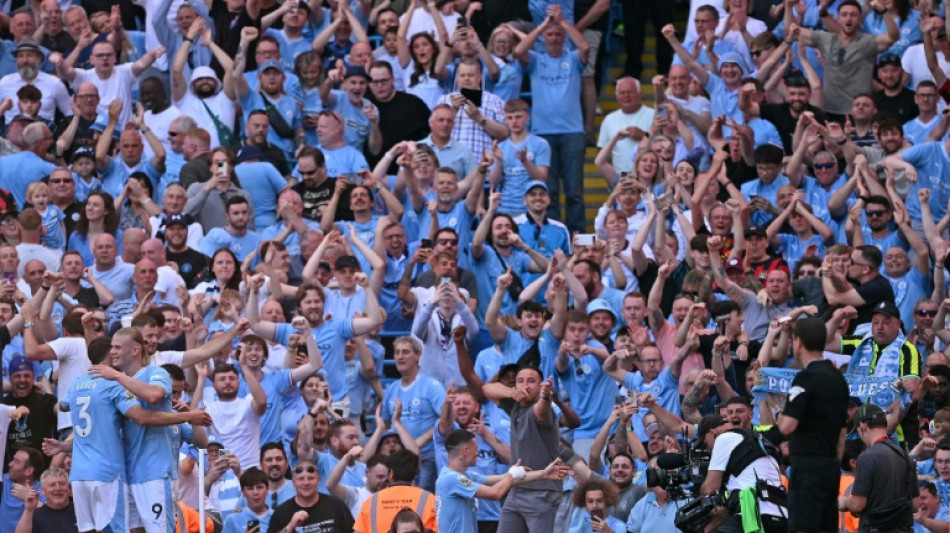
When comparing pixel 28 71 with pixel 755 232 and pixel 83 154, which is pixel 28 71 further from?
pixel 755 232

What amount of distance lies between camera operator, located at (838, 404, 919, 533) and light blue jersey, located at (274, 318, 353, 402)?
20.2ft

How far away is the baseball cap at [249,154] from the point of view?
21.1 metres

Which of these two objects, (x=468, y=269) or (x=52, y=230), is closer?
(x=468, y=269)

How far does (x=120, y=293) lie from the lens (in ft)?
63.7

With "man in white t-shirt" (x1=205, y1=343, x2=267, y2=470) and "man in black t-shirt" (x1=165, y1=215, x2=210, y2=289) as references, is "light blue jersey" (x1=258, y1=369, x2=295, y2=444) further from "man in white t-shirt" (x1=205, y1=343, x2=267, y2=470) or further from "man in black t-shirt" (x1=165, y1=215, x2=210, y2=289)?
"man in black t-shirt" (x1=165, y1=215, x2=210, y2=289)

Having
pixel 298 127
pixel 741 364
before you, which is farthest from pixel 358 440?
pixel 298 127

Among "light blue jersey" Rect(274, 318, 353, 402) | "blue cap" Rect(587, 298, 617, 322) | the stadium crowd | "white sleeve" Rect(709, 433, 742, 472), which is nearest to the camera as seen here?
"white sleeve" Rect(709, 433, 742, 472)

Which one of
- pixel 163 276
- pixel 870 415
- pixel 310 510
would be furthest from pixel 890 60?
pixel 310 510

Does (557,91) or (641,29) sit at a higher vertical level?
(641,29)

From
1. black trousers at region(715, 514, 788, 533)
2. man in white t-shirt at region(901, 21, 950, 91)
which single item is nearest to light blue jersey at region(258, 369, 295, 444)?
black trousers at region(715, 514, 788, 533)

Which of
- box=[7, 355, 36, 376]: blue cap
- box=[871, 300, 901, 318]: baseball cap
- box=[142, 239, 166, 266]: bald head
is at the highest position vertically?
box=[142, 239, 166, 266]: bald head

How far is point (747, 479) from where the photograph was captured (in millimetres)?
13383

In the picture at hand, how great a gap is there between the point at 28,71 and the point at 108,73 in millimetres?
901

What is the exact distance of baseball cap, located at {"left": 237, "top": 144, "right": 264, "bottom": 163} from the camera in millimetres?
21109
